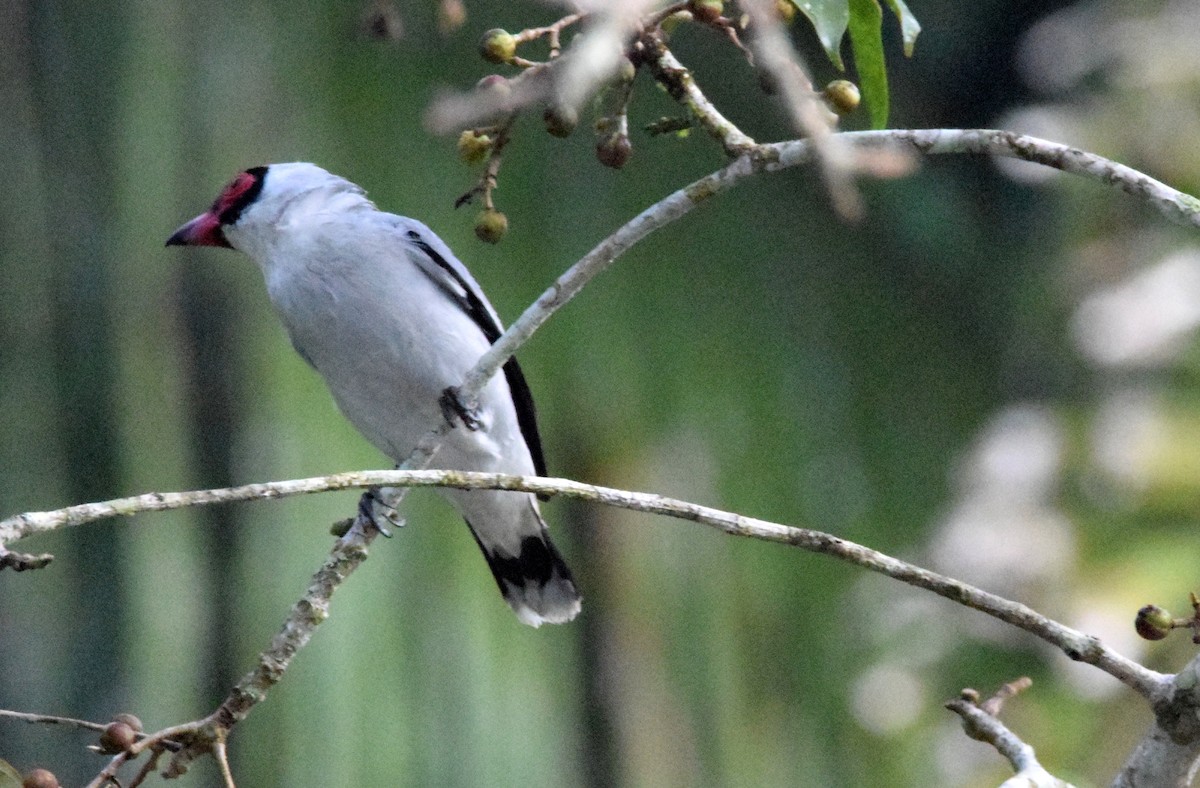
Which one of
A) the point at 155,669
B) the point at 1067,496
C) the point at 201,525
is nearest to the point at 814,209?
the point at 1067,496

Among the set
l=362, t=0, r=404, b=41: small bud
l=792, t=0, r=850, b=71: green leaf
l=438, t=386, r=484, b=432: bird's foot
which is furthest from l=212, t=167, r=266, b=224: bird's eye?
l=792, t=0, r=850, b=71: green leaf

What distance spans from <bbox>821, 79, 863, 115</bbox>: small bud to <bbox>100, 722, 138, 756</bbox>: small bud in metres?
1.26

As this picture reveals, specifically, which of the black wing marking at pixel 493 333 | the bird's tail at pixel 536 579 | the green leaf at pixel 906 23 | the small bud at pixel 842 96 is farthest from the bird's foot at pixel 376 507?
the green leaf at pixel 906 23

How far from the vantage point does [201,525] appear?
398cm

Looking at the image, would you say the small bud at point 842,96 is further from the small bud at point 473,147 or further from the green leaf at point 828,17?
the small bud at point 473,147

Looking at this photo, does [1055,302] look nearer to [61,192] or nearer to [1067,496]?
[1067,496]

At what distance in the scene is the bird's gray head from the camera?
3547 mm

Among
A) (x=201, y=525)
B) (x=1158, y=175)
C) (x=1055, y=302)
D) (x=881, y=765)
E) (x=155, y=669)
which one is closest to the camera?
(x=155, y=669)

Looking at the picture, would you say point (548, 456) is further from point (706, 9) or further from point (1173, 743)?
point (1173, 743)

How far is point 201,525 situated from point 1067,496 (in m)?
2.95

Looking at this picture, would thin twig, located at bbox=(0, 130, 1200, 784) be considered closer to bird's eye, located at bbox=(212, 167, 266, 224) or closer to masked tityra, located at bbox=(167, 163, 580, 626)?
masked tityra, located at bbox=(167, 163, 580, 626)

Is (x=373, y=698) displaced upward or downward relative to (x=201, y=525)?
downward

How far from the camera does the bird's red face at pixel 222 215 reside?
12.0 feet

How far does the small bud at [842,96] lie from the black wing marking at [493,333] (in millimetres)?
1559
